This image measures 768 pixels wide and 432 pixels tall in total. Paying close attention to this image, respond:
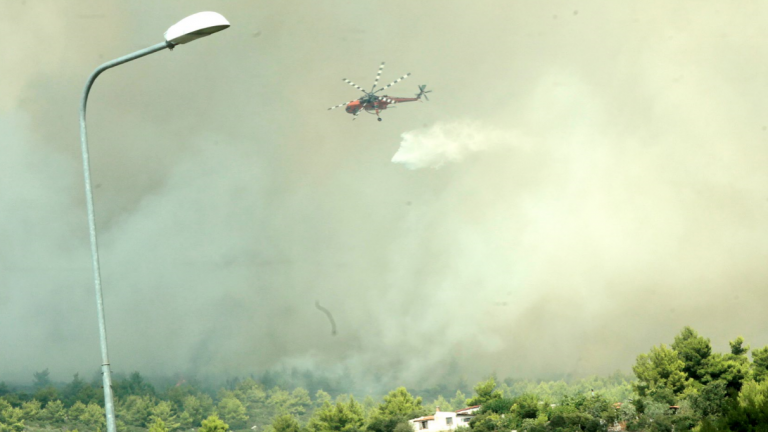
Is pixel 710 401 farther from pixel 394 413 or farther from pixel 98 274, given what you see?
pixel 98 274

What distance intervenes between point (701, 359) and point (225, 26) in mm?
169216

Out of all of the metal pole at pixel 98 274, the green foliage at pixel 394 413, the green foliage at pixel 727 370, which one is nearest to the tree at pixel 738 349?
the green foliage at pixel 727 370

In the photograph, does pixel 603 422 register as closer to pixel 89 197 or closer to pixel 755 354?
pixel 755 354

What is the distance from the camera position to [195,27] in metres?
15.8

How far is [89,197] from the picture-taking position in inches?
682

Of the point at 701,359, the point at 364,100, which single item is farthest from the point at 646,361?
the point at 364,100

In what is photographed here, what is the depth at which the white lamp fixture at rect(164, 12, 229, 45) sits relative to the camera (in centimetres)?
1584

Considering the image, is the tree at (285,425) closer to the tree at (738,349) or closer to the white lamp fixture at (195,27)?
the tree at (738,349)

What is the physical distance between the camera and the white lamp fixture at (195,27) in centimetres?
1584

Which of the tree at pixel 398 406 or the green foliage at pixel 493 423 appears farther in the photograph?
the tree at pixel 398 406

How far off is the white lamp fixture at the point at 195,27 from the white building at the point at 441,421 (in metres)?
153

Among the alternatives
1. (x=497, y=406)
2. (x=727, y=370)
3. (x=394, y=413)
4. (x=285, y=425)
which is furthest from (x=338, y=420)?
(x=727, y=370)

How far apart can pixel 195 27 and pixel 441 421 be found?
157769 mm

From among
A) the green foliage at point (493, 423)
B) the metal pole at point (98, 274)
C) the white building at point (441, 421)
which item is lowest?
the metal pole at point (98, 274)
